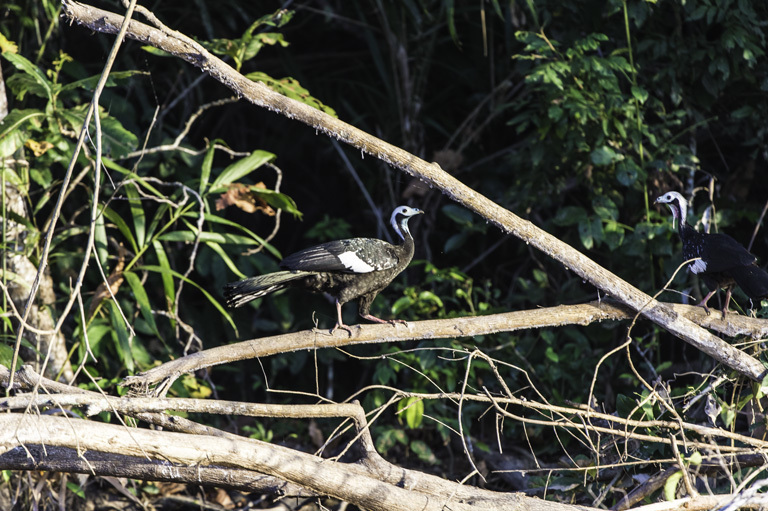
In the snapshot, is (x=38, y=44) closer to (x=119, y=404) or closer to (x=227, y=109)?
(x=227, y=109)

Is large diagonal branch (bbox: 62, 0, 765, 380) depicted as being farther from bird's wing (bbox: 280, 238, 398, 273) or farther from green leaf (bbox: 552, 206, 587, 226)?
green leaf (bbox: 552, 206, 587, 226)

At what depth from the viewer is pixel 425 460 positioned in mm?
4703

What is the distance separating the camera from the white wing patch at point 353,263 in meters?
3.75

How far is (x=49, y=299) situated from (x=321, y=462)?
2171 mm

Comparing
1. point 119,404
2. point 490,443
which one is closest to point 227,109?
point 490,443

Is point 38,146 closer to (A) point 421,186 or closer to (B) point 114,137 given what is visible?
(B) point 114,137

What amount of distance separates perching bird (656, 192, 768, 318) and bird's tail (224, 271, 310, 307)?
189cm

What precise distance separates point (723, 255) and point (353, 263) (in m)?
1.69

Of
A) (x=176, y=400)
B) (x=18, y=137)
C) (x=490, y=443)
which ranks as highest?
(x=18, y=137)

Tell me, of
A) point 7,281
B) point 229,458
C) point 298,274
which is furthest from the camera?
point 7,281

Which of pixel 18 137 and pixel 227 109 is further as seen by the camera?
pixel 227 109

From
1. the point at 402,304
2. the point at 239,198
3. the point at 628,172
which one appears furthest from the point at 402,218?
the point at 628,172

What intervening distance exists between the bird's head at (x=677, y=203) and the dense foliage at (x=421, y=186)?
12 cm

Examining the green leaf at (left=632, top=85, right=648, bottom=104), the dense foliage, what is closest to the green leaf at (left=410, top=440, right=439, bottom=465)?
the dense foliage
